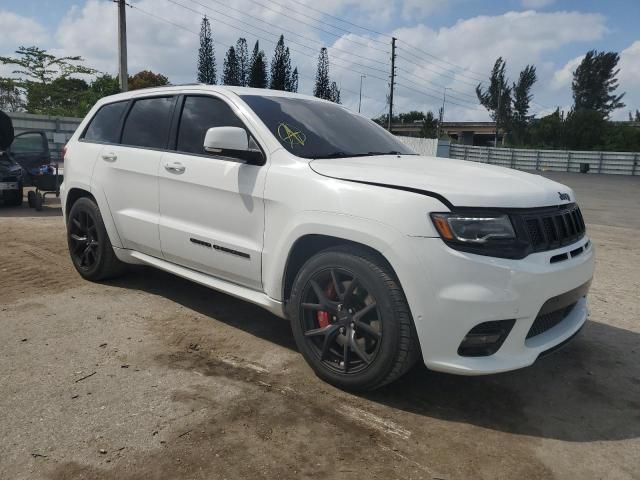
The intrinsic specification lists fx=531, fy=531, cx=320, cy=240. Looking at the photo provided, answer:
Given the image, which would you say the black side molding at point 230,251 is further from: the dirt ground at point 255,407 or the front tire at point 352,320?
the dirt ground at point 255,407

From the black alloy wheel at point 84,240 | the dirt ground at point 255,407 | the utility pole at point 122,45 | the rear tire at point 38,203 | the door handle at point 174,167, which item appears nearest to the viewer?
the dirt ground at point 255,407

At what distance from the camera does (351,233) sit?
2.88m

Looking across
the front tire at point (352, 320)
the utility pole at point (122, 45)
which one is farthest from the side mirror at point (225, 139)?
the utility pole at point (122, 45)

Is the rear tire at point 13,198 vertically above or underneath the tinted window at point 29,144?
underneath

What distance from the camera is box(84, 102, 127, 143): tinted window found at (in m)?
4.73

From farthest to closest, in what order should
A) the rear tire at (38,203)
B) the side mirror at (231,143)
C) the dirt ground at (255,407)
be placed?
the rear tire at (38,203), the side mirror at (231,143), the dirt ground at (255,407)

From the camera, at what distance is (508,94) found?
83.6m

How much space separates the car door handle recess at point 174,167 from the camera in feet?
12.8

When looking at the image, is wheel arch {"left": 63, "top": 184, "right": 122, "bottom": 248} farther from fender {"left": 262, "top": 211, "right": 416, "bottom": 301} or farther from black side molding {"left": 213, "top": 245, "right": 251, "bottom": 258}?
fender {"left": 262, "top": 211, "right": 416, "bottom": 301}

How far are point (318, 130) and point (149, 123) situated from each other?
1568mm

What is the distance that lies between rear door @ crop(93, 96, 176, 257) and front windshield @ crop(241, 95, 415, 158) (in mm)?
928

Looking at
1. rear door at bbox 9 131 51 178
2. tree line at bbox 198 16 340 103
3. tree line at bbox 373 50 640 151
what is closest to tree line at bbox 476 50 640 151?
tree line at bbox 373 50 640 151

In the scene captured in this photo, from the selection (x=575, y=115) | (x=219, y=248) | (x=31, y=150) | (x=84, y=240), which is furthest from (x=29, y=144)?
(x=575, y=115)

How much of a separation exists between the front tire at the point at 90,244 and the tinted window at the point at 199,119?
131 centimetres
